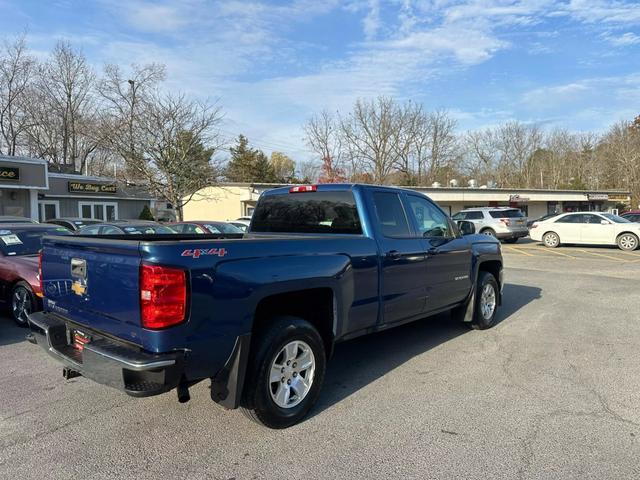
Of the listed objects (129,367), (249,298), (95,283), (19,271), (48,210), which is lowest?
(129,367)

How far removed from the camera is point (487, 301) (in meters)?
6.61

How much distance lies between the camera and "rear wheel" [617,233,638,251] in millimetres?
18062

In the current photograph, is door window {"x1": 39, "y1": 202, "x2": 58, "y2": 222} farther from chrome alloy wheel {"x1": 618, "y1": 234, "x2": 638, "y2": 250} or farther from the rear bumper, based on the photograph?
chrome alloy wheel {"x1": 618, "y1": 234, "x2": 638, "y2": 250}

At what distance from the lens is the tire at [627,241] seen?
59.3 feet

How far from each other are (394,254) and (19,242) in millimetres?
6278

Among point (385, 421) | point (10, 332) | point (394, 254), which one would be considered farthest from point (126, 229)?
point (385, 421)

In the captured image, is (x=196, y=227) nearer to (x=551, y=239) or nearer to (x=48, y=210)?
(x=551, y=239)

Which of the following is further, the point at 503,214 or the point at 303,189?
the point at 503,214

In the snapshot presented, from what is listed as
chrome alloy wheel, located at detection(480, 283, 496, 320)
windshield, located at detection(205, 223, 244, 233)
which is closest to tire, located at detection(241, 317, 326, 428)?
chrome alloy wheel, located at detection(480, 283, 496, 320)

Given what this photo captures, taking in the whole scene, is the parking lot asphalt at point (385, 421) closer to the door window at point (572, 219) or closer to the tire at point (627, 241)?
the tire at point (627, 241)

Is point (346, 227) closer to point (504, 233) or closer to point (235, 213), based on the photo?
point (504, 233)

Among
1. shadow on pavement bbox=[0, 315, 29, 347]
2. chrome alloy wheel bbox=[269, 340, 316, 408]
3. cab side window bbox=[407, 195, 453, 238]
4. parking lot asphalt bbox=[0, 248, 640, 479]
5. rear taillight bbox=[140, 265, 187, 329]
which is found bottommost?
parking lot asphalt bbox=[0, 248, 640, 479]

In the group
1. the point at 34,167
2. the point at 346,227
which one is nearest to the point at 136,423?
the point at 346,227

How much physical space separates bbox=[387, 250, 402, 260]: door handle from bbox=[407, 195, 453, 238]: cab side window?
66cm
